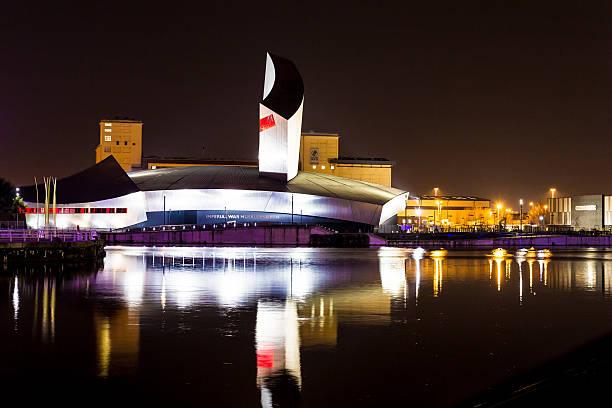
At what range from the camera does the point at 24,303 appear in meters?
18.9

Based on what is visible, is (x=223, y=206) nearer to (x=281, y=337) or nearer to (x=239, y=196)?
(x=239, y=196)

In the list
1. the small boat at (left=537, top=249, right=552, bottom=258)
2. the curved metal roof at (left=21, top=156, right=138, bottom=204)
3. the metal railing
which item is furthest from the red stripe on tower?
the small boat at (left=537, top=249, right=552, bottom=258)

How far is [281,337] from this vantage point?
1380 centimetres

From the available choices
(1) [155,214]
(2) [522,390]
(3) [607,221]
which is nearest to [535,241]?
(3) [607,221]

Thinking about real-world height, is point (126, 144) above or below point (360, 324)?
above

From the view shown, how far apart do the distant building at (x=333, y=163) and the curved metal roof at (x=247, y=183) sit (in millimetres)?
40753

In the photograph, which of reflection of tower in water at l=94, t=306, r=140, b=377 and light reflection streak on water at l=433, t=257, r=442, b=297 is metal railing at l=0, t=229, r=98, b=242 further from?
reflection of tower in water at l=94, t=306, r=140, b=377

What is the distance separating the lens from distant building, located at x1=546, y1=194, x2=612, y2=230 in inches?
4060

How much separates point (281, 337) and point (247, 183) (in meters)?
70.6

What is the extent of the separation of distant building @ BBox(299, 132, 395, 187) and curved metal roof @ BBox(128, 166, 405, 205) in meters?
40.8

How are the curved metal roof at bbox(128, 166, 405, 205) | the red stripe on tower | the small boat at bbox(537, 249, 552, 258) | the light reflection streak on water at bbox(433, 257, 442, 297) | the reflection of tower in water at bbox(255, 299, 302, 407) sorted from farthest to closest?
the red stripe on tower → the curved metal roof at bbox(128, 166, 405, 205) → the small boat at bbox(537, 249, 552, 258) → the light reflection streak on water at bbox(433, 257, 442, 297) → the reflection of tower in water at bbox(255, 299, 302, 407)

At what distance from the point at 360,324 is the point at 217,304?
4.90 meters

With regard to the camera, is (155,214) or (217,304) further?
(155,214)

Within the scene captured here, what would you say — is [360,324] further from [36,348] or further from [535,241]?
[535,241]
